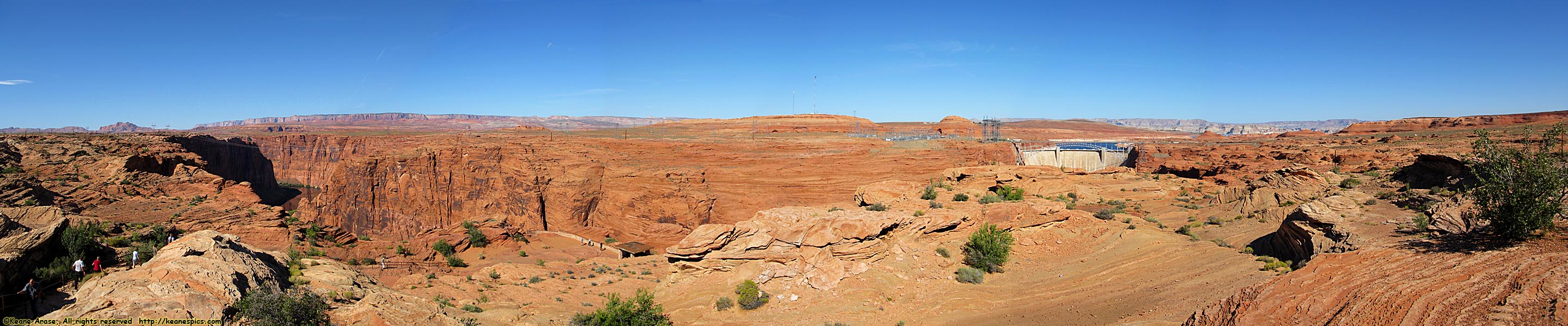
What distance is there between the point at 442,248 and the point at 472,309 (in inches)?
361

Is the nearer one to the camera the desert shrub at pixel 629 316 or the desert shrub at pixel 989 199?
the desert shrub at pixel 629 316

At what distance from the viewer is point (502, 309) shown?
12.6 metres

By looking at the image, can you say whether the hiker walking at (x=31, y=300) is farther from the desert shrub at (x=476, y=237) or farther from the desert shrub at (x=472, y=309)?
the desert shrub at (x=476, y=237)

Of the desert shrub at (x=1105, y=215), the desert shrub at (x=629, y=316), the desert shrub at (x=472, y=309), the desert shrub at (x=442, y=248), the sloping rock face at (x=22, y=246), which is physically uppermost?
the sloping rock face at (x=22, y=246)

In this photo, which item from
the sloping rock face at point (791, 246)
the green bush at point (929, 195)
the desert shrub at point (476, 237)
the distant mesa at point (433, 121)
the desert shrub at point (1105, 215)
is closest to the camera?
the sloping rock face at point (791, 246)

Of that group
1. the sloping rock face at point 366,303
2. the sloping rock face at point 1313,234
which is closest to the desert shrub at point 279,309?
the sloping rock face at point 366,303

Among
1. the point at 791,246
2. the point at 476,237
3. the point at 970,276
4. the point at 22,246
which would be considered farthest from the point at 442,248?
the point at 970,276

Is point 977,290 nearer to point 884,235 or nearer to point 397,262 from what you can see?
point 884,235

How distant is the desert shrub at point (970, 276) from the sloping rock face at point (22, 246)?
14.4m

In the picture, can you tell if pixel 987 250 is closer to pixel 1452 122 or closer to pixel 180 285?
pixel 180 285

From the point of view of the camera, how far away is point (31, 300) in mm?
8125

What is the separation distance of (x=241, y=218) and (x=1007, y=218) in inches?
890

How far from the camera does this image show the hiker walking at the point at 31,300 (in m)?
7.99

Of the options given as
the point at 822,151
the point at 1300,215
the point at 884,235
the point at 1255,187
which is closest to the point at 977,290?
the point at 884,235
